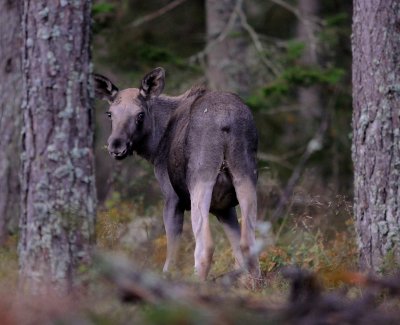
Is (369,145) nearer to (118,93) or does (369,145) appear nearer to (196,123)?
(196,123)

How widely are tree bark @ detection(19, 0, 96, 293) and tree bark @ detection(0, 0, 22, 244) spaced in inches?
202

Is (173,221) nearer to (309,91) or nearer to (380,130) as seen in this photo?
(380,130)

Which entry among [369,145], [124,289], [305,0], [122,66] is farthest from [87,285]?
[305,0]

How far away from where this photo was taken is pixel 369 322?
4.86 meters

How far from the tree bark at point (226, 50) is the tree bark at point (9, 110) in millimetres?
5602

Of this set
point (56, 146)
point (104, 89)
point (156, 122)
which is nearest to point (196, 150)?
point (156, 122)

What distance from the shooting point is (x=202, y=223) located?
10047mm

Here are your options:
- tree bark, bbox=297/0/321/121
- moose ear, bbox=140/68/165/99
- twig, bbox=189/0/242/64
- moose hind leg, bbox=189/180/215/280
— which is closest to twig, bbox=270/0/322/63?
tree bark, bbox=297/0/321/121

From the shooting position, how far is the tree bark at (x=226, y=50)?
18.6 m

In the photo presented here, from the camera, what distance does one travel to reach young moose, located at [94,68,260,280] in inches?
396

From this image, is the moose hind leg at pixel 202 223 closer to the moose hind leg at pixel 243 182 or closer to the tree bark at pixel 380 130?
the moose hind leg at pixel 243 182

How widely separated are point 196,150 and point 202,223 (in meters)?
0.77

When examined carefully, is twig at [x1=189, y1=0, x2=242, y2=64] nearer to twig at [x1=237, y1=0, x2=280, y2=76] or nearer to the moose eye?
twig at [x1=237, y1=0, x2=280, y2=76]

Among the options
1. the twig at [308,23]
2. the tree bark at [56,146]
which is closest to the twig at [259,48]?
the twig at [308,23]
